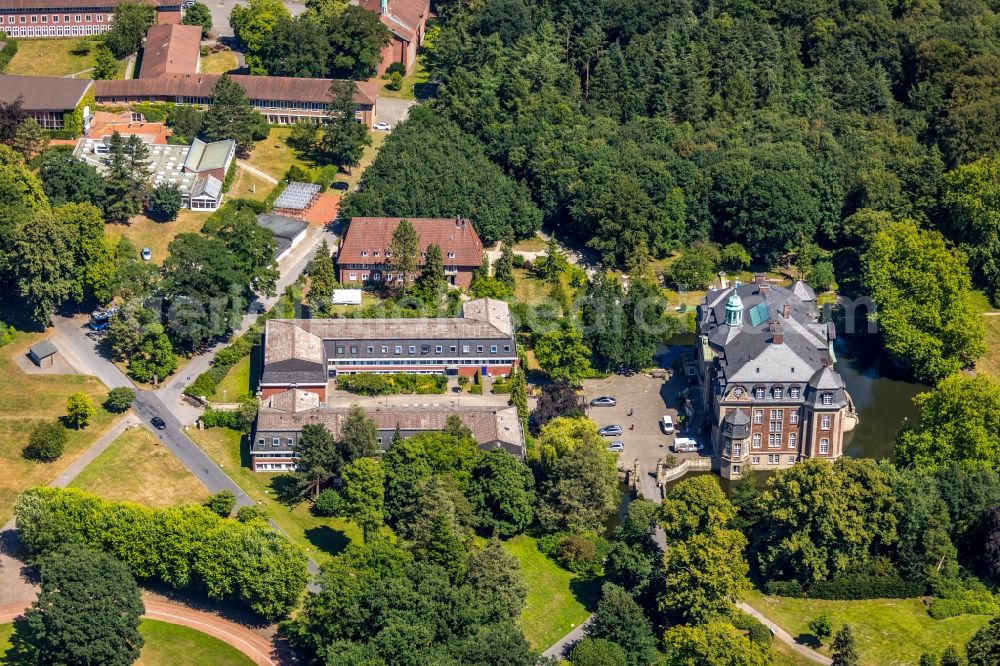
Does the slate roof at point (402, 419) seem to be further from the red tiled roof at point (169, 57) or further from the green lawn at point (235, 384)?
the red tiled roof at point (169, 57)

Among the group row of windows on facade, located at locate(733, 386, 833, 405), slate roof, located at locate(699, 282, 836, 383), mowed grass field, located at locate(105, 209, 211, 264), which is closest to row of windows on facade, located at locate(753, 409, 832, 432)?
row of windows on facade, located at locate(733, 386, 833, 405)

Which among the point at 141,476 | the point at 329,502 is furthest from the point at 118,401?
the point at 329,502

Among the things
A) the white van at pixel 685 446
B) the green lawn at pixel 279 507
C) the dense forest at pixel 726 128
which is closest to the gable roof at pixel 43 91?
the dense forest at pixel 726 128

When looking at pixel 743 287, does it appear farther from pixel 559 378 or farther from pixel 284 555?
pixel 284 555

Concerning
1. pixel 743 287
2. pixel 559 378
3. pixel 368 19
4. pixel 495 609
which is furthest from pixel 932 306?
pixel 368 19

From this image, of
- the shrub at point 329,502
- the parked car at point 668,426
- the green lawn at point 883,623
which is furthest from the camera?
the parked car at point 668,426
